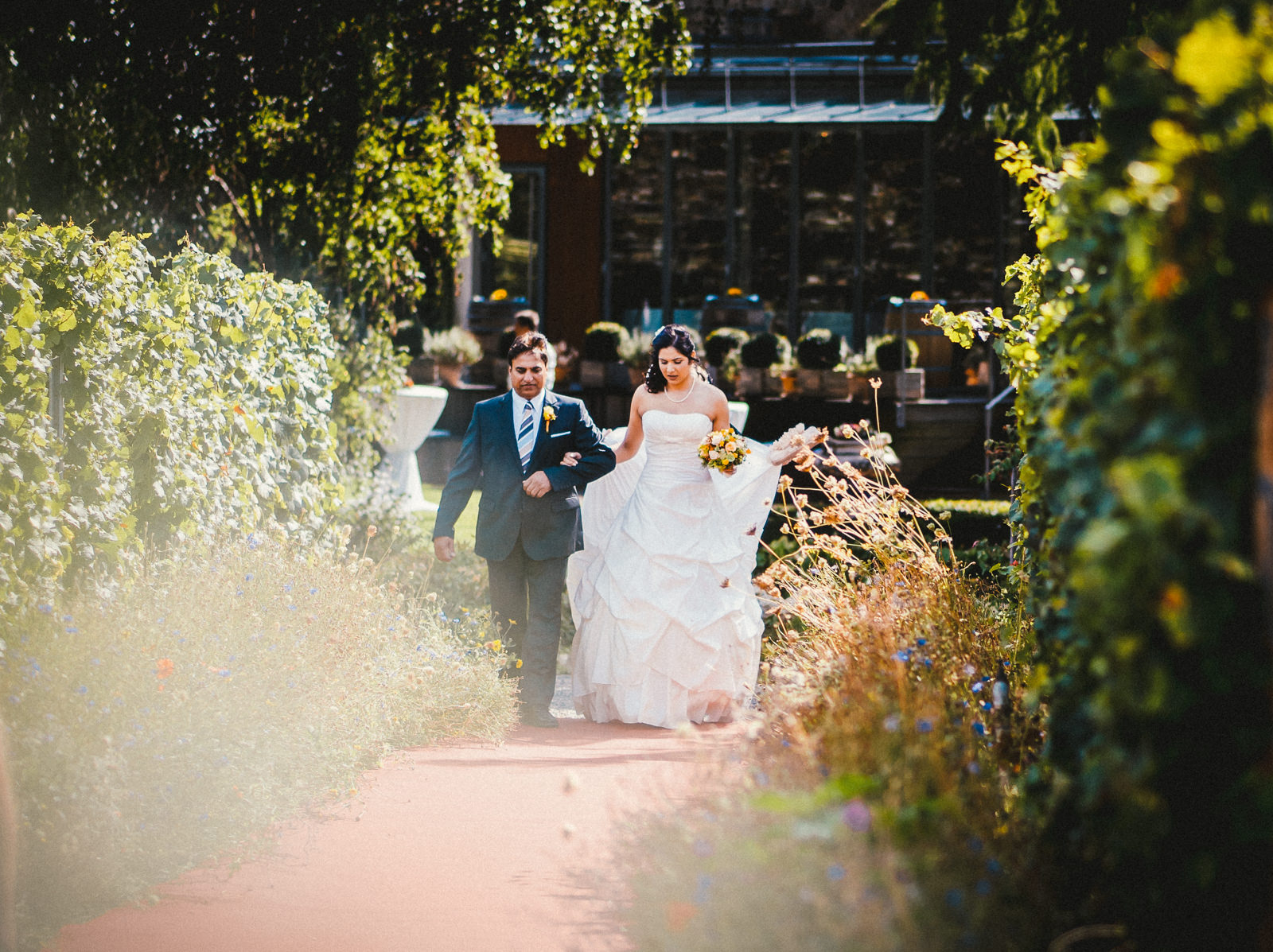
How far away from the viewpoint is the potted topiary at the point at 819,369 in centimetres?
1330

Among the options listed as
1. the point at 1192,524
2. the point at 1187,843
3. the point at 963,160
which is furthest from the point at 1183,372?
the point at 963,160

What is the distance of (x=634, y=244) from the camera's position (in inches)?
690

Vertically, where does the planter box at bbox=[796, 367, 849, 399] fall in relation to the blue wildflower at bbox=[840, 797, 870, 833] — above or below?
above

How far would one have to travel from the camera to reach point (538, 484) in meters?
5.95

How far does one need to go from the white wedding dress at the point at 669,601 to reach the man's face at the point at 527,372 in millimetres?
730

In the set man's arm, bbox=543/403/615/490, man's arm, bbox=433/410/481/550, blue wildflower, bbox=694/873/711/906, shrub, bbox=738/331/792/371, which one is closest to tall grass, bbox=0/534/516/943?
man's arm, bbox=433/410/481/550

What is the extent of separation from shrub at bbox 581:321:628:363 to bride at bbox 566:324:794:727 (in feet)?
25.9

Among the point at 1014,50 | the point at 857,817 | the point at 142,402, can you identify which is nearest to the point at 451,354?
the point at 1014,50

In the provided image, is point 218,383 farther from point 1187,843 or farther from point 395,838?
point 1187,843

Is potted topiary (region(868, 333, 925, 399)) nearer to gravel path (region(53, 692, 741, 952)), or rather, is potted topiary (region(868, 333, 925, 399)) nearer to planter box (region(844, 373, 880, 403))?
planter box (region(844, 373, 880, 403))

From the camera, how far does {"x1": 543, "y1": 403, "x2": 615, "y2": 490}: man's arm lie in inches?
237

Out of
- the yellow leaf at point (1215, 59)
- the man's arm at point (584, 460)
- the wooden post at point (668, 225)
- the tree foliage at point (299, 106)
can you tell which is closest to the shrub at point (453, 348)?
the wooden post at point (668, 225)

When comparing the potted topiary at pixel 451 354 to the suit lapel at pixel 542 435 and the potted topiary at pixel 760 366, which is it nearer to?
the potted topiary at pixel 760 366

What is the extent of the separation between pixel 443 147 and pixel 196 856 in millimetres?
6585
